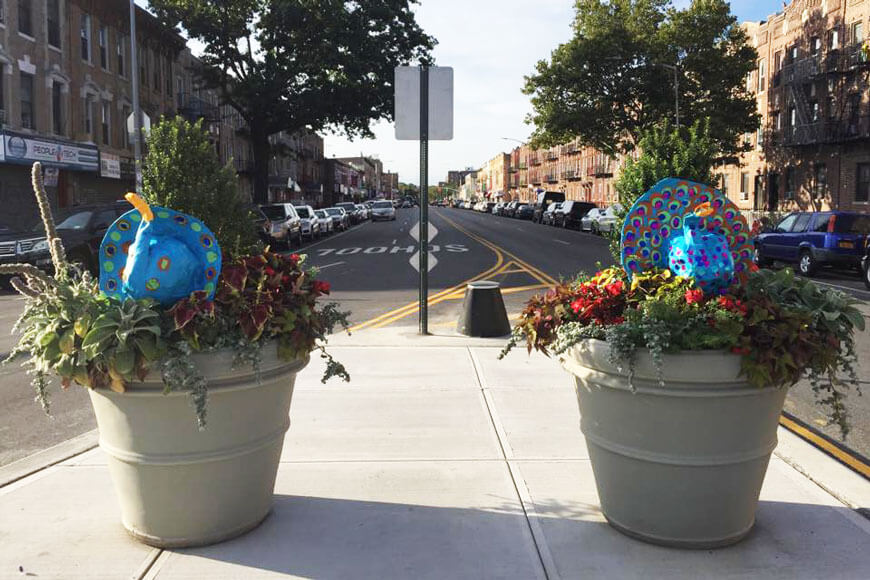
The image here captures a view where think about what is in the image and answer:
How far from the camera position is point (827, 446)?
540 cm

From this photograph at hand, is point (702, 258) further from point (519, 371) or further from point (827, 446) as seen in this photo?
point (519, 371)

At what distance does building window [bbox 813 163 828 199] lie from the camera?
37.8m

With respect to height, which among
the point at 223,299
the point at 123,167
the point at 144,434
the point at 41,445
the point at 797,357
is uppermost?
the point at 123,167

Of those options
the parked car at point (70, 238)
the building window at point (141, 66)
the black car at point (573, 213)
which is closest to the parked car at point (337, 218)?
the building window at point (141, 66)

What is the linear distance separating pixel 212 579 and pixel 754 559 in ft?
7.95

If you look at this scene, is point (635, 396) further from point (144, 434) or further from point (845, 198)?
point (845, 198)

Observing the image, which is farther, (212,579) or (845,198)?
(845,198)

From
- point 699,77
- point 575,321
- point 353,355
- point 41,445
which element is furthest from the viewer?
point 699,77

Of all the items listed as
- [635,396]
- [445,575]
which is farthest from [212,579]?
[635,396]

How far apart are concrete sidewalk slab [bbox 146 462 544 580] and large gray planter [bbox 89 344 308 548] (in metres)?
0.17

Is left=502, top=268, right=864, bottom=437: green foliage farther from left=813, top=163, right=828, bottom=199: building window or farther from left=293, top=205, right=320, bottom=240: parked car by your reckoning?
left=813, top=163, right=828, bottom=199: building window

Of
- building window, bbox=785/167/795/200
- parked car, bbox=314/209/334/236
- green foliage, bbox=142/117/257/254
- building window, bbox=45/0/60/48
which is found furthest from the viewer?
building window, bbox=785/167/795/200

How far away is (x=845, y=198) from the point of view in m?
35.7

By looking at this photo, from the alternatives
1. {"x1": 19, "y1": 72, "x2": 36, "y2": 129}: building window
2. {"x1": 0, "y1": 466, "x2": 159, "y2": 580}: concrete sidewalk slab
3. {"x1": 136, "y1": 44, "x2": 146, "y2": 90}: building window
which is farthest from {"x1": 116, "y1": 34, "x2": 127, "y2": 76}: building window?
{"x1": 0, "y1": 466, "x2": 159, "y2": 580}: concrete sidewalk slab
